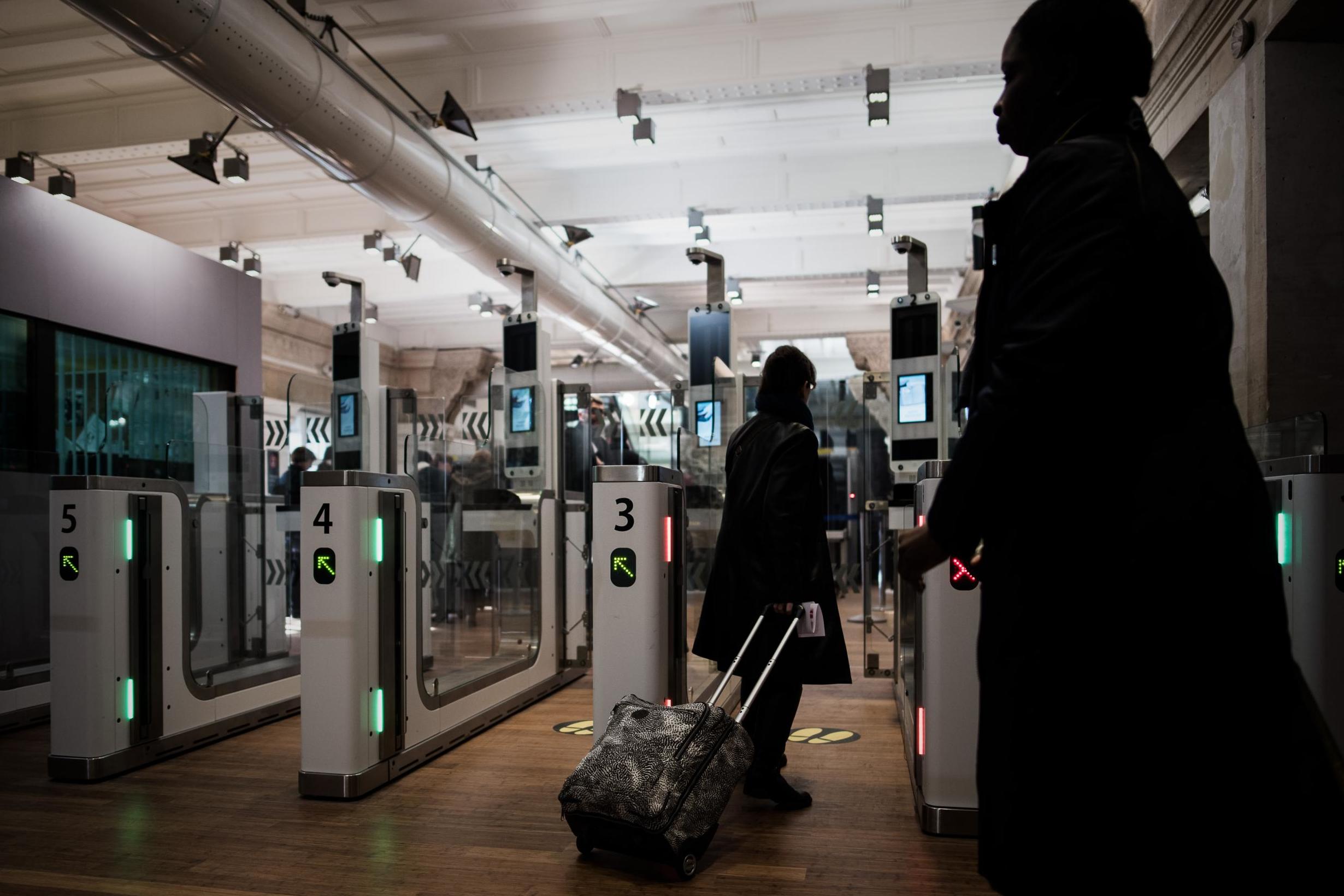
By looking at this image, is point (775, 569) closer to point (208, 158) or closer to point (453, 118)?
point (453, 118)

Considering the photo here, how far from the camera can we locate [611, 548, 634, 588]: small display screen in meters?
3.88

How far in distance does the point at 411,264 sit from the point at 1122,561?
961cm

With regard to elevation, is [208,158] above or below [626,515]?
above

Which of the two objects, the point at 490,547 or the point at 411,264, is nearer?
the point at 490,547

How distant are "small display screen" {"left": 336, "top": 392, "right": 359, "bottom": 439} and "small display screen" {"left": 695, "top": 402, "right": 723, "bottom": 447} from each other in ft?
7.35

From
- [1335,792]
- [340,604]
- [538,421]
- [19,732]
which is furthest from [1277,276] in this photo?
[19,732]

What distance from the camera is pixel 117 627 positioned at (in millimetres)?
4465

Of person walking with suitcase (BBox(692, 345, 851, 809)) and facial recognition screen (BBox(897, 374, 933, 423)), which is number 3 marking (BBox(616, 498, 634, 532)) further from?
facial recognition screen (BBox(897, 374, 933, 423))

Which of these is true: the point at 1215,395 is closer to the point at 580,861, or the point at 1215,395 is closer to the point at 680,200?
the point at 580,861

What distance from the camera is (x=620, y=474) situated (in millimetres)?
3939

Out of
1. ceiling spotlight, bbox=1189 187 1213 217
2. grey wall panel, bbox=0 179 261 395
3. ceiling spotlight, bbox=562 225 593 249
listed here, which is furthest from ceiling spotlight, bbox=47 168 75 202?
ceiling spotlight, bbox=1189 187 1213 217

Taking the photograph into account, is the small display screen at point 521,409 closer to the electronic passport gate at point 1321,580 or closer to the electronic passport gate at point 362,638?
the electronic passport gate at point 362,638

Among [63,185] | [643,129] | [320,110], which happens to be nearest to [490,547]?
[320,110]

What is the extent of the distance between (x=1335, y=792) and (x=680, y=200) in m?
8.69
